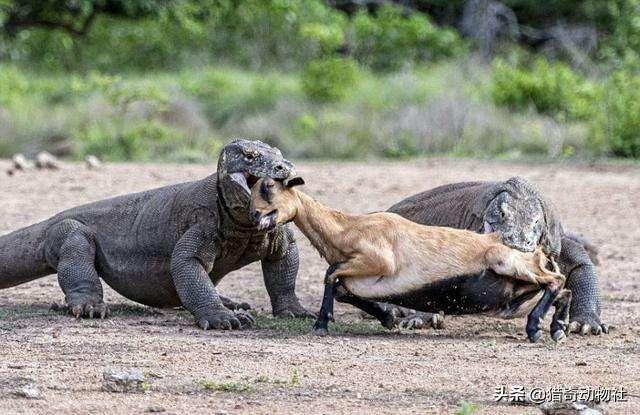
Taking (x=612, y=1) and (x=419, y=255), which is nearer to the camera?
(x=419, y=255)

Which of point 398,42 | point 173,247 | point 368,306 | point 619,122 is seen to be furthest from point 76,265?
point 398,42

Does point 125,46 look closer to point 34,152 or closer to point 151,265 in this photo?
point 34,152

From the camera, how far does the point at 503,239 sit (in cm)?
847

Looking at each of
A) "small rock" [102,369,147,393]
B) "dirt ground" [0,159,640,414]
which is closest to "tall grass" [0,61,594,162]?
"dirt ground" [0,159,640,414]

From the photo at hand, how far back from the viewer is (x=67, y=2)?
32.2 meters

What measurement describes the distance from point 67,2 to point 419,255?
2531cm

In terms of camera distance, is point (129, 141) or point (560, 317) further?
point (129, 141)

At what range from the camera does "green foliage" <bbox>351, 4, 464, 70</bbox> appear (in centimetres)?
3266

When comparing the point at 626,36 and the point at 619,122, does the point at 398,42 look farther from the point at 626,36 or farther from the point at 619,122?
the point at 619,122

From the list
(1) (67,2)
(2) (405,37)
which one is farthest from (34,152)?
(2) (405,37)

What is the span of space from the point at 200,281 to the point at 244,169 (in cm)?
85

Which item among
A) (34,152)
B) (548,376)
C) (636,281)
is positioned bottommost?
(34,152)

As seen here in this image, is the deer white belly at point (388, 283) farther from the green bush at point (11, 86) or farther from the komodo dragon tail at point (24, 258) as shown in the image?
the green bush at point (11, 86)

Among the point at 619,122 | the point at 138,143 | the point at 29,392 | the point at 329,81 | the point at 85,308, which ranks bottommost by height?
the point at 138,143
